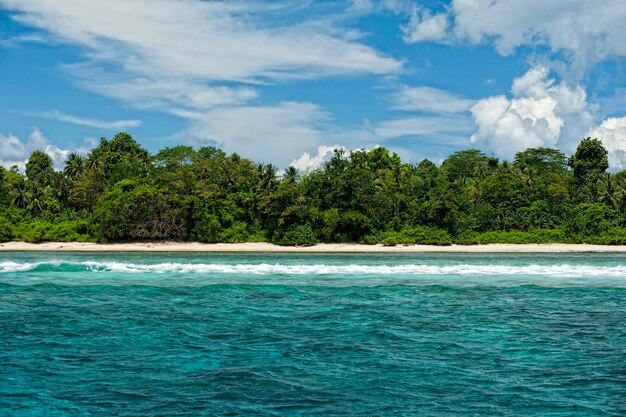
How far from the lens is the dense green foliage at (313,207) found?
173ft

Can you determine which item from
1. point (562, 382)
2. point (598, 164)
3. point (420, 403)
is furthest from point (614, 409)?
point (598, 164)

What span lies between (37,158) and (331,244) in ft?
127

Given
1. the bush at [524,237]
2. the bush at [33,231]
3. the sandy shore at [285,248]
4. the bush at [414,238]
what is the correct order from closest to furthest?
the sandy shore at [285,248] → the bush at [414,238] → the bush at [524,237] → the bush at [33,231]

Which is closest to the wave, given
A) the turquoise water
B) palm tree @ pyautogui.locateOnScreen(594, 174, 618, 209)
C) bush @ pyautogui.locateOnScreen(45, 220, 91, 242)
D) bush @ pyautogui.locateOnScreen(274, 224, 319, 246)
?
the turquoise water

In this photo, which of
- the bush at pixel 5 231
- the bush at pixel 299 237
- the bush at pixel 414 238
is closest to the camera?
the bush at pixel 299 237

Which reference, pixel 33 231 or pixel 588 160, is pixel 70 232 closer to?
pixel 33 231

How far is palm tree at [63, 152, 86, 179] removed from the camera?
226 feet

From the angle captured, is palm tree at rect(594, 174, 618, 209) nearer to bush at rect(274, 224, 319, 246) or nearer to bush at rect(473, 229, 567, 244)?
bush at rect(473, 229, 567, 244)

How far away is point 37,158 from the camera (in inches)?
2872

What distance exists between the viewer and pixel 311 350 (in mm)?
12266

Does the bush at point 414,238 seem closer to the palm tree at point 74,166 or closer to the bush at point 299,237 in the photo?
the bush at point 299,237

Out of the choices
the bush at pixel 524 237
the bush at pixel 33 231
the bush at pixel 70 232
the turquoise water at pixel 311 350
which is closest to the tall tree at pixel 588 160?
the bush at pixel 524 237

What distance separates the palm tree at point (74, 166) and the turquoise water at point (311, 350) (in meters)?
48.4

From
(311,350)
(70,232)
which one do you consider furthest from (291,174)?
(311,350)
